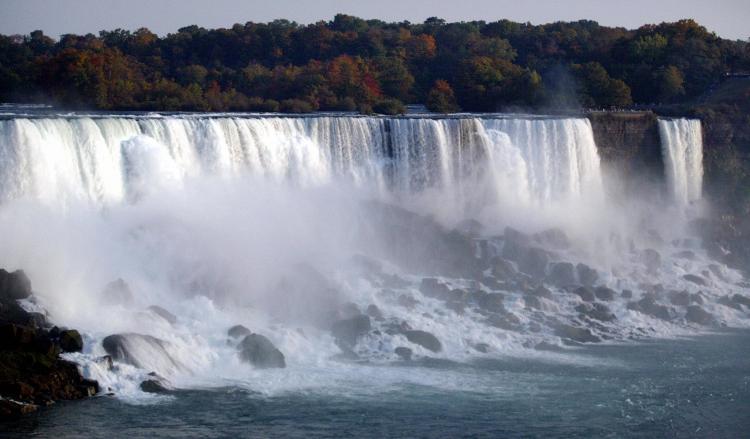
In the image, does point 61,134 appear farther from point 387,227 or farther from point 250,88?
point 250,88

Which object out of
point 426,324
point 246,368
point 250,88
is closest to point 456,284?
point 426,324

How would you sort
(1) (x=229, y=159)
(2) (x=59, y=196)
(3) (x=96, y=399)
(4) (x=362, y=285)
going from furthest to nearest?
(1) (x=229, y=159) < (4) (x=362, y=285) < (2) (x=59, y=196) < (3) (x=96, y=399)

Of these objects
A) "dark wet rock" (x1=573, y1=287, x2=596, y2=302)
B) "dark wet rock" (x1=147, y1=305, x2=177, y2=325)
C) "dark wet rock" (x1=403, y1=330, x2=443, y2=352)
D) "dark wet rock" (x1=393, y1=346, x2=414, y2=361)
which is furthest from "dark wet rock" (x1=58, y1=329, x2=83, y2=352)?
"dark wet rock" (x1=573, y1=287, x2=596, y2=302)

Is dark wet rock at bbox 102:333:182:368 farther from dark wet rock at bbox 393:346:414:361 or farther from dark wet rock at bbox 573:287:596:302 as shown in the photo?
dark wet rock at bbox 573:287:596:302

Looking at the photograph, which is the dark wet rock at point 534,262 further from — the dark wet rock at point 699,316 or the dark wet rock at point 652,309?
the dark wet rock at point 699,316

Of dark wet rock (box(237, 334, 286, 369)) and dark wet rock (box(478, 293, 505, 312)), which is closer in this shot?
dark wet rock (box(237, 334, 286, 369))

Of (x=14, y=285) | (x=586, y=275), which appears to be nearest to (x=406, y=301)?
(x=586, y=275)

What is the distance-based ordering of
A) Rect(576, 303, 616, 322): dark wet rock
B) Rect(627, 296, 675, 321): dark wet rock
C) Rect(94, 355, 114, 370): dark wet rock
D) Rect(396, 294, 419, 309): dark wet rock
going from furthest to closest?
Rect(627, 296, 675, 321): dark wet rock, Rect(576, 303, 616, 322): dark wet rock, Rect(396, 294, 419, 309): dark wet rock, Rect(94, 355, 114, 370): dark wet rock

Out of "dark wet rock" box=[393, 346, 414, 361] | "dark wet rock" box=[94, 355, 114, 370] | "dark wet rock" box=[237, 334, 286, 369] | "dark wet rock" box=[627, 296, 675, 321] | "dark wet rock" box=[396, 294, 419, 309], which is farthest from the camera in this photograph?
"dark wet rock" box=[627, 296, 675, 321]
